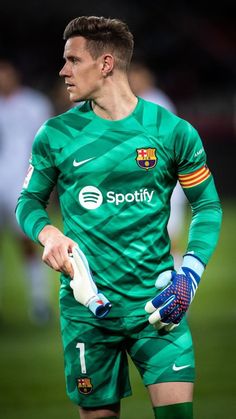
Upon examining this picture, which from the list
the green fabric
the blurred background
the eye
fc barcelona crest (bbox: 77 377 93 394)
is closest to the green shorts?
fc barcelona crest (bbox: 77 377 93 394)

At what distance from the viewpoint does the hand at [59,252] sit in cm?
450

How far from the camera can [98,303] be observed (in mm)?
4559

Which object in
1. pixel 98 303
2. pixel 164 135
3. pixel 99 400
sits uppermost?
pixel 164 135

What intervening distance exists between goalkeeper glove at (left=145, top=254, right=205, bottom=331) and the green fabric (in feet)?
1.13

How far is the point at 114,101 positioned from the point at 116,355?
1116 mm

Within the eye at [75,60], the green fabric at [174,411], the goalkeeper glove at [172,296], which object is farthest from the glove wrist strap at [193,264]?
the eye at [75,60]

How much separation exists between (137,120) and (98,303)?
851 mm

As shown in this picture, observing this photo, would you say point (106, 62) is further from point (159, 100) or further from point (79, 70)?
point (159, 100)

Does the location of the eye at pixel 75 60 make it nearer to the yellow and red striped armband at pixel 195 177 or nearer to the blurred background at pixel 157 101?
the yellow and red striped armband at pixel 195 177

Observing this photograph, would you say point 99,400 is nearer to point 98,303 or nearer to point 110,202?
point 98,303

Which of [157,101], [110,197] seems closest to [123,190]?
[110,197]

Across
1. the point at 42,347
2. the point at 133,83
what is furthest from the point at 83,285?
the point at 133,83

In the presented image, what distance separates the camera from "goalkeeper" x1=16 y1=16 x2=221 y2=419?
4.82 meters

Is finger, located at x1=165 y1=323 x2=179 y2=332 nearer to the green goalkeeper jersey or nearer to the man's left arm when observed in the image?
the man's left arm
